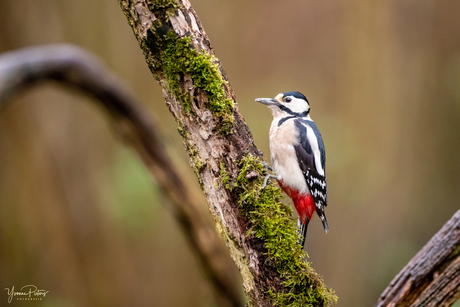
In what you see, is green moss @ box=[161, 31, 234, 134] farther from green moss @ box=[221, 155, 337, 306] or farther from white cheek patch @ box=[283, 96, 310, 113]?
white cheek patch @ box=[283, 96, 310, 113]

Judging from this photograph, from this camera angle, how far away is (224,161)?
165cm

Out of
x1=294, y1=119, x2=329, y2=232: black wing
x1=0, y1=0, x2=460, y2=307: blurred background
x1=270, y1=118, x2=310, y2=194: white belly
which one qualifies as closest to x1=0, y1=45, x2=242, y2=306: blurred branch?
x1=270, y1=118, x2=310, y2=194: white belly

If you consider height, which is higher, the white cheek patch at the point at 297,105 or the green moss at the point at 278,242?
the white cheek patch at the point at 297,105

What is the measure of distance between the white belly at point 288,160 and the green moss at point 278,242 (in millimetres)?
986

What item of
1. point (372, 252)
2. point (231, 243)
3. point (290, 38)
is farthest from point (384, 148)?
point (231, 243)

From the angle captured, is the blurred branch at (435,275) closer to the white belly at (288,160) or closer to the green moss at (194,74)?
the green moss at (194,74)

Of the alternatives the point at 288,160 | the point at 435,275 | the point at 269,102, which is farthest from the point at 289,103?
the point at 435,275

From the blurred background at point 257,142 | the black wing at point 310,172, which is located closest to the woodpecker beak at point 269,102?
the black wing at point 310,172

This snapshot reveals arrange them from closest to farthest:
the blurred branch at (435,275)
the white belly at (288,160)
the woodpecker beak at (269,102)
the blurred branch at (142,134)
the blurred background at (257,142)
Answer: the blurred branch at (435,275) < the blurred branch at (142,134) < the white belly at (288,160) < the woodpecker beak at (269,102) < the blurred background at (257,142)

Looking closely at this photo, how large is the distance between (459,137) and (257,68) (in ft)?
11.2

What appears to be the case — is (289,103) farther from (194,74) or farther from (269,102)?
(194,74)

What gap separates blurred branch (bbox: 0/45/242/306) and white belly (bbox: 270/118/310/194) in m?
0.75

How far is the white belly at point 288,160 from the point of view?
268cm

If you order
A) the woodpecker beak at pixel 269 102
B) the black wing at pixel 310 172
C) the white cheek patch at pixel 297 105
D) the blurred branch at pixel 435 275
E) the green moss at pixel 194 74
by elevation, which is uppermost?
the woodpecker beak at pixel 269 102
